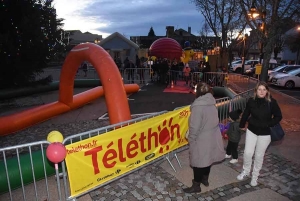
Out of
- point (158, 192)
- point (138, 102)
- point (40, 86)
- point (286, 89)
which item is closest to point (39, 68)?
point (40, 86)

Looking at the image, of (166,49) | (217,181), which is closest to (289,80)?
(166,49)

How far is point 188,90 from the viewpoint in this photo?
14.6 m

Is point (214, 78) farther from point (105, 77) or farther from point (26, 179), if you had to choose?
point (26, 179)

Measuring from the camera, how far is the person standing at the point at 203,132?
3.82m

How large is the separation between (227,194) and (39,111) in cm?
732

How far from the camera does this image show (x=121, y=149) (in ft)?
13.4

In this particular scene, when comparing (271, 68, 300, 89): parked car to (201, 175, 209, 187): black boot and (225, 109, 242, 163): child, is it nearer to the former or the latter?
(225, 109, 242, 163): child

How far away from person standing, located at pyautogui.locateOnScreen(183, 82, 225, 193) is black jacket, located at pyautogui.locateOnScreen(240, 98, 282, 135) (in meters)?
0.79

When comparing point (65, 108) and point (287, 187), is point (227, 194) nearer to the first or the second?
point (287, 187)

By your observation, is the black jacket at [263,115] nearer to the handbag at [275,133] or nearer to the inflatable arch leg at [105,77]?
the handbag at [275,133]

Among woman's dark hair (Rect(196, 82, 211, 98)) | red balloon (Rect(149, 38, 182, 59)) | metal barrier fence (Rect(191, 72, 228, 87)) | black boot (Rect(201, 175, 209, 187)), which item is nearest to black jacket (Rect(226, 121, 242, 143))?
black boot (Rect(201, 175, 209, 187))

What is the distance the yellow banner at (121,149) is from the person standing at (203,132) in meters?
0.87

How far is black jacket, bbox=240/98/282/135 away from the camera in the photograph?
4.25m

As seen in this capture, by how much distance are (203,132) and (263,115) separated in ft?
3.90
